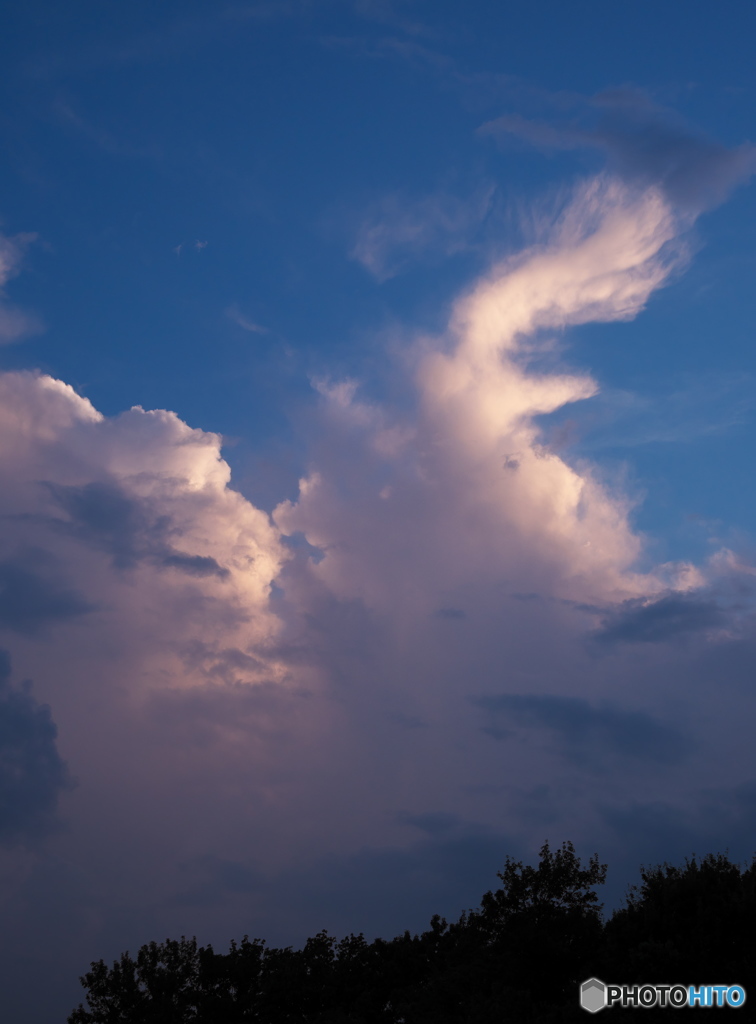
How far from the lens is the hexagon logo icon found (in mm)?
39281

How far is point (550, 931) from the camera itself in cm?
4716

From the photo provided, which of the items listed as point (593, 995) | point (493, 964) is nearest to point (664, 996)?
point (593, 995)

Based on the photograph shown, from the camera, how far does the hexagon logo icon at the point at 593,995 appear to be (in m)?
39.3

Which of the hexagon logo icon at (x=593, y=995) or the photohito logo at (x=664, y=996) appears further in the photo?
the hexagon logo icon at (x=593, y=995)

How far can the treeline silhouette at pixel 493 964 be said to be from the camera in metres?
39.8

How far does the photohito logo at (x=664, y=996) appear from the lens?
36125 mm

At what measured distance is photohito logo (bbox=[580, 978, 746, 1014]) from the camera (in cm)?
3612

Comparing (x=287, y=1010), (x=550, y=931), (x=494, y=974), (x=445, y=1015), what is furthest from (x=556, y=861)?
(x=287, y=1010)

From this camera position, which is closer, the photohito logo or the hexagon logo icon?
the photohito logo

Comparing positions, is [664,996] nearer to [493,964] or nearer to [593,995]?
[593,995]

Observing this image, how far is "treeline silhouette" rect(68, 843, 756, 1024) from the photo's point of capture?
39.8m

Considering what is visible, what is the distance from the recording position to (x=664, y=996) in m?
37.2

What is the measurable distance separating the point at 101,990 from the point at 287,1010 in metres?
19.7

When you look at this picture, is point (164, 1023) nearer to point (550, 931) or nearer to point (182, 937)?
point (182, 937)
